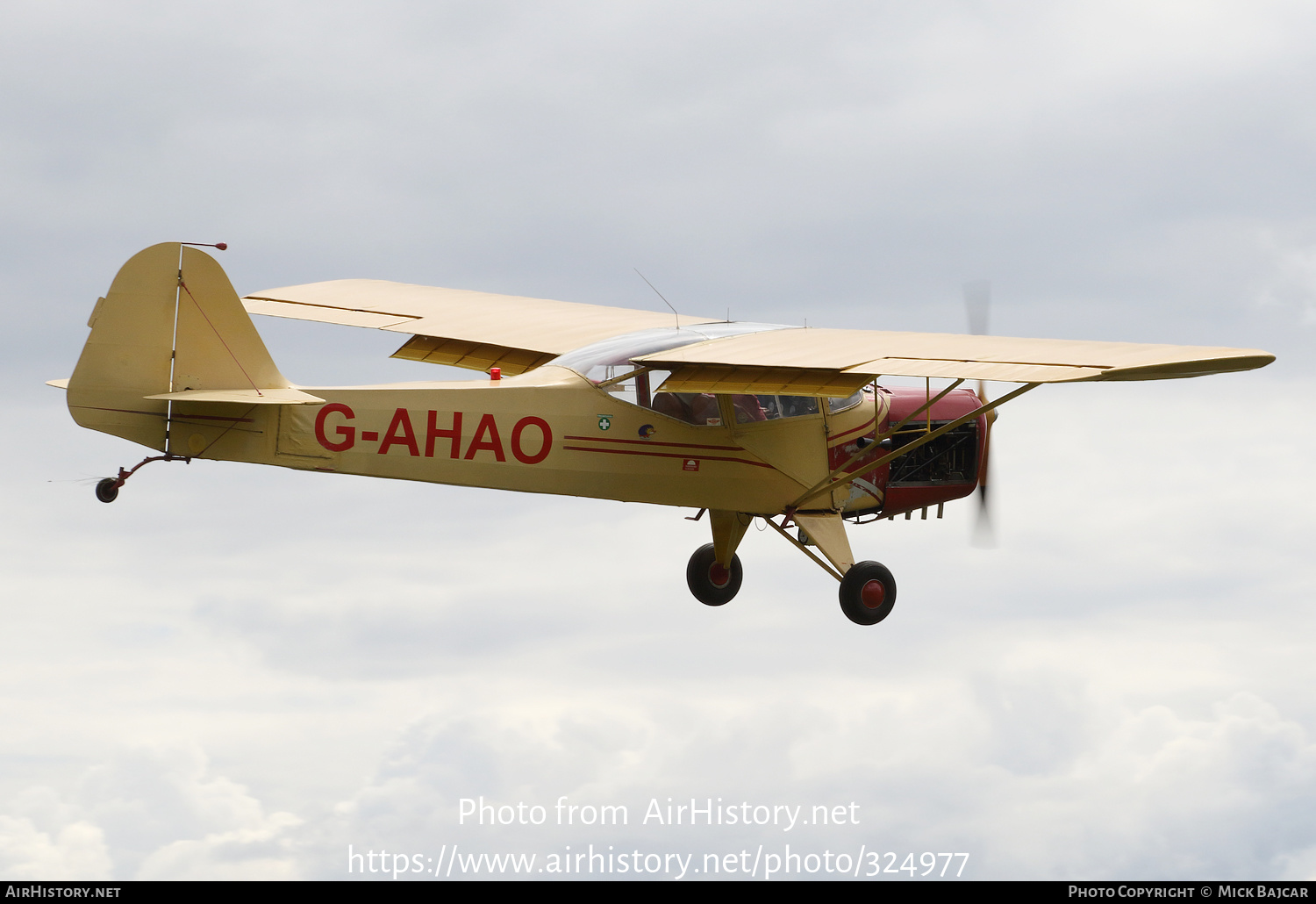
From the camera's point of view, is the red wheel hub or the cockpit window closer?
the cockpit window

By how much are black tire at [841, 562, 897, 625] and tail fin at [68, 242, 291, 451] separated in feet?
17.9

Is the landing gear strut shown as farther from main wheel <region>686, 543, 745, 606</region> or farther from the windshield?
main wheel <region>686, 543, 745, 606</region>

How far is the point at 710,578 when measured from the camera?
56.5ft

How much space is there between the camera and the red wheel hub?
15617 millimetres

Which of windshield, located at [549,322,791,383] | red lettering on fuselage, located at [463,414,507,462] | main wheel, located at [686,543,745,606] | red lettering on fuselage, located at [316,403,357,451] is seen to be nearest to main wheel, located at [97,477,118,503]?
red lettering on fuselage, located at [316,403,357,451]

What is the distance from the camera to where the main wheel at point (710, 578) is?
1722cm

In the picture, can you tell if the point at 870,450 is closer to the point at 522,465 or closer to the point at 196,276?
the point at 522,465

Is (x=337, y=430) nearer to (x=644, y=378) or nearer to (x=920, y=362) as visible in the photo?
(x=644, y=378)

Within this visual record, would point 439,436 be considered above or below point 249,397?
below

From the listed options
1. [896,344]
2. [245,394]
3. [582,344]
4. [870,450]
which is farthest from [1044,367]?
[245,394]

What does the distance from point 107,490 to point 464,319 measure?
5.60 m

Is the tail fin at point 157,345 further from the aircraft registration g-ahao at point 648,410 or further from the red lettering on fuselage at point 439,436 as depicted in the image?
the red lettering on fuselage at point 439,436

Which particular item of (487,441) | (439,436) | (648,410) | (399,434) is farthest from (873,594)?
(399,434)

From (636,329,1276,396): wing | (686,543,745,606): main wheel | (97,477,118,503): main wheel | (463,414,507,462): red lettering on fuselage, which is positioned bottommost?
(686,543,745,606): main wheel
